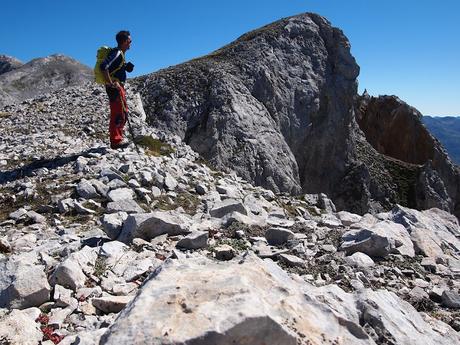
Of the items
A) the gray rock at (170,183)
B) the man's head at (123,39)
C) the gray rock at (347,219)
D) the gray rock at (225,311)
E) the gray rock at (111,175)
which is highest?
the man's head at (123,39)

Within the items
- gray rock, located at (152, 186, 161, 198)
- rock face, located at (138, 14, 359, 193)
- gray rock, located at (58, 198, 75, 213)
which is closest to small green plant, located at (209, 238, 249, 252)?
gray rock, located at (152, 186, 161, 198)

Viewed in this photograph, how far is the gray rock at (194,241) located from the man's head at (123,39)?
8.64 metres

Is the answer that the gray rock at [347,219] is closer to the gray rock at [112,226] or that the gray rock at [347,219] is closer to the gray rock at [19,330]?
the gray rock at [112,226]

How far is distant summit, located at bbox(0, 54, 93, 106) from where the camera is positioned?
91.6 metres

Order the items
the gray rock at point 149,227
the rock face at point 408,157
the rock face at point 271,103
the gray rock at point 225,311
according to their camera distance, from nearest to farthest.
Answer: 1. the gray rock at point 225,311
2. the gray rock at point 149,227
3. the rock face at point 271,103
4. the rock face at point 408,157

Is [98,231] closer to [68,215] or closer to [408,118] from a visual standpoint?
[68,215]

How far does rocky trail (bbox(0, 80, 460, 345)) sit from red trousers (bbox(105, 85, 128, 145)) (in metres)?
0.65

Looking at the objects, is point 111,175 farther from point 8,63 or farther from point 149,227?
point 8,63

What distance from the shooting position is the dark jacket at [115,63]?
44.8ft

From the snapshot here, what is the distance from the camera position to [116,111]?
567 inches

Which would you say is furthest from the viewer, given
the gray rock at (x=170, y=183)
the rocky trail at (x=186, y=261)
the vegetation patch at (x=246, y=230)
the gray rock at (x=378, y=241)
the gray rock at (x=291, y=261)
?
the gray rock at (x=170, y=183)

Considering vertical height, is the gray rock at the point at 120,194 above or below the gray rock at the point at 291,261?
above

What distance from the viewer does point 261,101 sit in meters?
30.4

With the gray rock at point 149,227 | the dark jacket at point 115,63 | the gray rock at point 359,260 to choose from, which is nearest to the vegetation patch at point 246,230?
the gray rock at point 149,227
